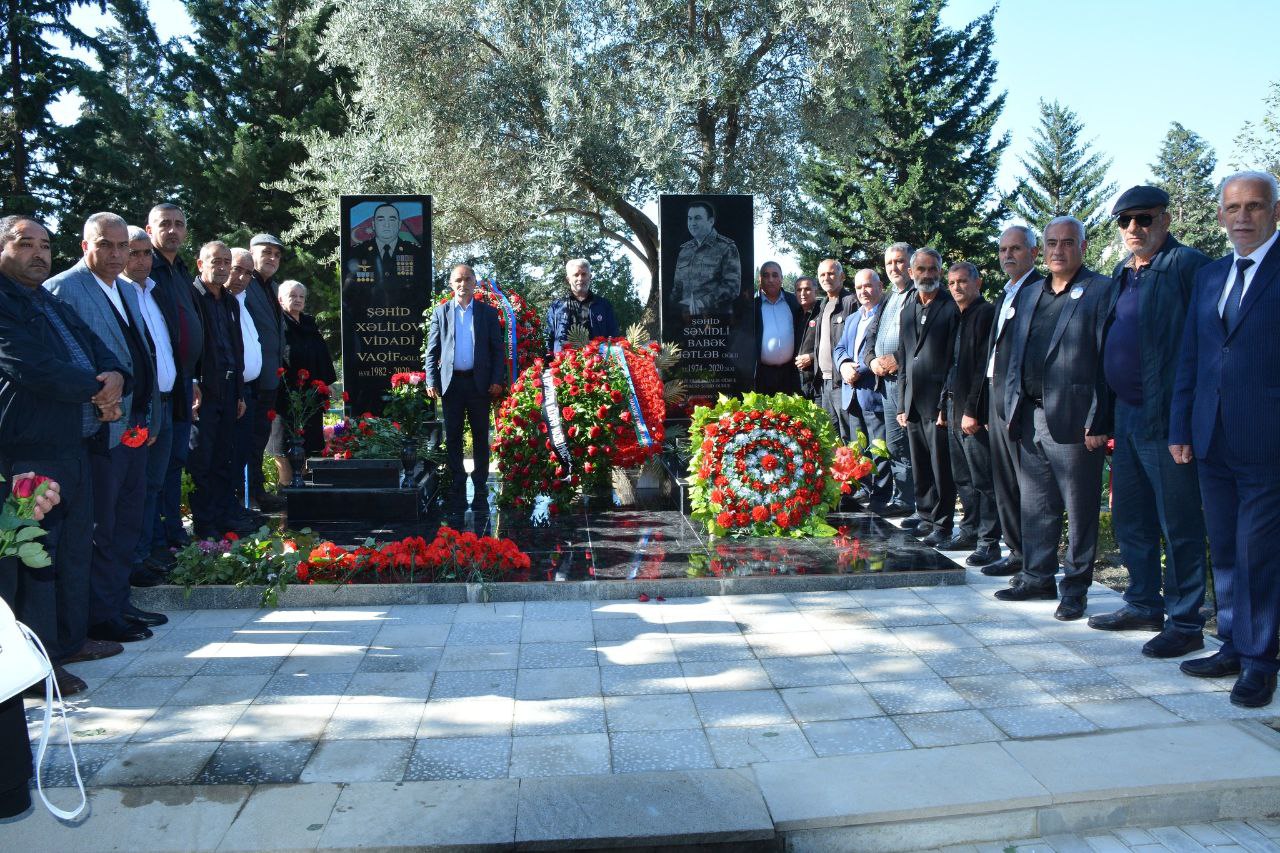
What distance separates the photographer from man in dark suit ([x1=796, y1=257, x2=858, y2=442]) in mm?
8656

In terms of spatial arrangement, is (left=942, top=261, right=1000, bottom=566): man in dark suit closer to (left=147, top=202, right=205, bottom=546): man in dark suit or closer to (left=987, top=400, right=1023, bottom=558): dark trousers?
(left=987, top=400, right=1023, bottom=558): dark trousers

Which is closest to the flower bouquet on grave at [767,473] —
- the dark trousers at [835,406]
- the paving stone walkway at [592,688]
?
the paving stone walkway at [592,688]

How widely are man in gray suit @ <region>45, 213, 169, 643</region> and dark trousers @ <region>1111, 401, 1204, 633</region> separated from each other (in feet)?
16.0

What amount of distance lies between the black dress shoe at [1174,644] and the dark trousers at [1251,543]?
0.29 meters

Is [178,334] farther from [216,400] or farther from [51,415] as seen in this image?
[51,415]

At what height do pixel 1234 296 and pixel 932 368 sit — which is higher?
pixel 1234 296

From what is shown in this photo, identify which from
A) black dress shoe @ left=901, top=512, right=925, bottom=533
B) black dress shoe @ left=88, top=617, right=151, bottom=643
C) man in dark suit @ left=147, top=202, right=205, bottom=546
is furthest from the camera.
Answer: black dress shoe @ left=901, top=512, right=925, bottom=533

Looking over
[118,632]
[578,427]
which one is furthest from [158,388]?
[578,427]

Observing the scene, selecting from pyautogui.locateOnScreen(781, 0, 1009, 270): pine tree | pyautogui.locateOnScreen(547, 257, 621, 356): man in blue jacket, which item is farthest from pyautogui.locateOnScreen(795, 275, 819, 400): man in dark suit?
pyautogui.locateOnScreen(781, 0, 1009, 270): pine tree

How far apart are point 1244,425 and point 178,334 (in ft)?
18.4

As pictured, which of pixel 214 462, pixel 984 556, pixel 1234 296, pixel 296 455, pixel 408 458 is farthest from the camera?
pixel 296 455

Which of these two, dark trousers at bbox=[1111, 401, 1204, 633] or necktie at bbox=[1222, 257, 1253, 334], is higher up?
necktie at bbox=[1222, 257, 1253, 334]

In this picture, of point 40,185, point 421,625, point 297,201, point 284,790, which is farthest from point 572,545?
point 40,185

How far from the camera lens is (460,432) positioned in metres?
8.54
